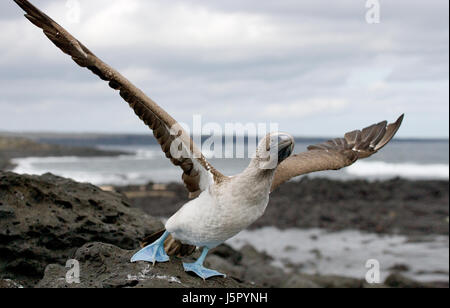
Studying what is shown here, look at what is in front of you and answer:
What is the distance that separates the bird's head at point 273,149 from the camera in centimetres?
433

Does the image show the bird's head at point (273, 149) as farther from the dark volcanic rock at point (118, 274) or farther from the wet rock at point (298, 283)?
the wet rock at point (298, 283)

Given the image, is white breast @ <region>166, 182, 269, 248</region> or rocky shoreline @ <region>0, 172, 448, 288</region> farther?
rocky shoreline @ <region>0, 172, 448, 288</region>

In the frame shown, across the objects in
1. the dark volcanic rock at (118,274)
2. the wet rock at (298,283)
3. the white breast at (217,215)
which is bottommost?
the wet rock at (298,283)

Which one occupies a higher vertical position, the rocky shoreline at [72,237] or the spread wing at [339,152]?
the spread wing at [339,152]

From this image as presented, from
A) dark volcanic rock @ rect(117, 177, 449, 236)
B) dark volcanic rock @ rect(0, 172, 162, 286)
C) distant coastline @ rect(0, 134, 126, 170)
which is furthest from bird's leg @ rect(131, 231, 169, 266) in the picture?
distant coastline @ rect(0, 134, 126, 170)

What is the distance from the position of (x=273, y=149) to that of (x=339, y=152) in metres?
2.86

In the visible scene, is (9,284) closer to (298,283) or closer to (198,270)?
(198,270)

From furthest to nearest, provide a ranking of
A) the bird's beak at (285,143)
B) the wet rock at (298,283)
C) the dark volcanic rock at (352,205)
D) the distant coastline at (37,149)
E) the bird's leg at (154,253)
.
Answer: the distant coastline at (37,149), the dark volcanic rock at (352,205), the wet rock at (298,283), the bird's leg at (154,253), the bird's beak at (285,143)

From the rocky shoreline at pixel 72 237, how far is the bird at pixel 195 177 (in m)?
0.26

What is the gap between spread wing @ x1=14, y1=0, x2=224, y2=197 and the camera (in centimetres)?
473

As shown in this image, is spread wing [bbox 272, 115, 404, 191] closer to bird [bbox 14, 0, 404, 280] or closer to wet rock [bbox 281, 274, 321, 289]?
bird [bbox 14, 0, 404, 280]

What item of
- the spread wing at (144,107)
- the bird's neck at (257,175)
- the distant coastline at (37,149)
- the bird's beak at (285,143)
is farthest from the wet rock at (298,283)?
the distant coastline at (37,149)
